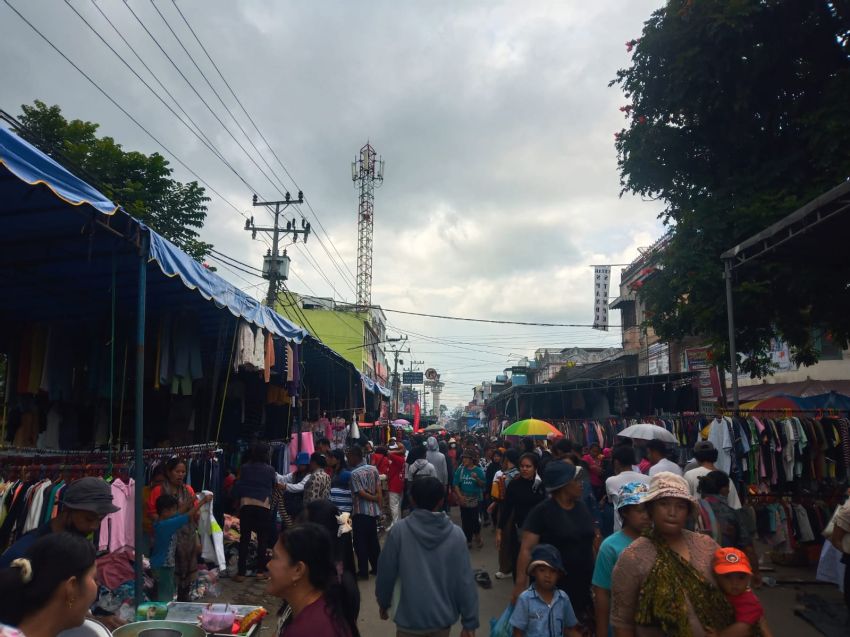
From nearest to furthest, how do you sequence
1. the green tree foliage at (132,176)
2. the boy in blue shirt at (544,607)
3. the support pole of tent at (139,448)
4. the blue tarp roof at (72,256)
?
the boy in blue shirt at (544,607) < the blue tarp roof at (72,256) < the support pole of tent at (139,448) < the green tree foliage at (132,176)

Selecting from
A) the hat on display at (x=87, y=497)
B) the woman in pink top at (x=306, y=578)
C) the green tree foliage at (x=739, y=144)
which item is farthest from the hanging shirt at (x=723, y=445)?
the hat on display at (x=87, y=497)

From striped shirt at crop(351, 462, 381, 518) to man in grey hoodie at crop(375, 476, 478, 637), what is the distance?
4.13 meters

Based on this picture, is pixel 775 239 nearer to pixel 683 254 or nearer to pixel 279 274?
pixel 683 254

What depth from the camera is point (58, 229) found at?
5145 mm

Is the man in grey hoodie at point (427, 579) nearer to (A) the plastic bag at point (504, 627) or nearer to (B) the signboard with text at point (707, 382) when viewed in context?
(A) the plastic bag at point (504, 627)

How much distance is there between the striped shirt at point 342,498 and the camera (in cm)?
786

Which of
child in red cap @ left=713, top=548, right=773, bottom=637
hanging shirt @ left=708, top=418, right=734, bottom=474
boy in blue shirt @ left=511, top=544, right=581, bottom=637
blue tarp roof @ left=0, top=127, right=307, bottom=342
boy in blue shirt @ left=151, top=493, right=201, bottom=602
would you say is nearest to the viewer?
child in red cap @ left=713, top=548, right=773, bottom=637

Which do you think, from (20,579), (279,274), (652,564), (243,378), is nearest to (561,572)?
(652,564)

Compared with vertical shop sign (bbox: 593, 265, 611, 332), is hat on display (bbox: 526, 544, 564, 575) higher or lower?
lower

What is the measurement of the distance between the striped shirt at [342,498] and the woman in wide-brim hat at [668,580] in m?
5.45

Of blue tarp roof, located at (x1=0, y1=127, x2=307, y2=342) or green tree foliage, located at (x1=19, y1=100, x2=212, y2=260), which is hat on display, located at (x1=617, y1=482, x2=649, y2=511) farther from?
green tree foliage, located at (x1=19, y1=100, x2=212, y2=260)

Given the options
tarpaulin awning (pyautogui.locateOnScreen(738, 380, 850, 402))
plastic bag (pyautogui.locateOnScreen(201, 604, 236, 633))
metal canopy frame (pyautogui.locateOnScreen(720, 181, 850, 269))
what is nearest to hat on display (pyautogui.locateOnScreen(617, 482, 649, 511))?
plastic bag (pyautogui.locateOnScreen(201, 604, 236, 633))

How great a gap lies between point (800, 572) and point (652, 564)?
7.19 meters

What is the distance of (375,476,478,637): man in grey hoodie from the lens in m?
3.58
